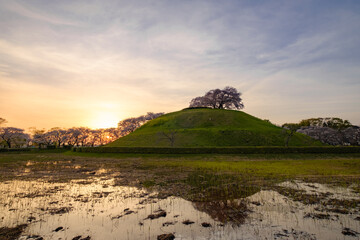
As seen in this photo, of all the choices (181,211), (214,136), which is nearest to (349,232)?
(181,211)

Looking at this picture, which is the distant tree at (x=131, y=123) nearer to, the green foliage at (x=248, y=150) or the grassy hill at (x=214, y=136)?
the grassy hill at (x=214, y=136)

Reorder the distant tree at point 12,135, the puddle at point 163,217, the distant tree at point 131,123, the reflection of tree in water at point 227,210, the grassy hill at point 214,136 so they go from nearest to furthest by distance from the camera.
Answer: the puddle at point 163,217
the reflection of tree in water at point 227,210
the grassy hill at point 214,136
the distant tree at point 12,135
the distant tree at point 131,123

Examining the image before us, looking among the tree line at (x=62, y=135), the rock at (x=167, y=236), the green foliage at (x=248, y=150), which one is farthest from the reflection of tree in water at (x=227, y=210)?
the tree line at (x=62, y=135)

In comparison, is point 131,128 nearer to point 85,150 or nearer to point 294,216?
point 85,150

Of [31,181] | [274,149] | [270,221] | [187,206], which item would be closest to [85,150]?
[31,181]

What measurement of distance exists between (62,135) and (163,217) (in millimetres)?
113604

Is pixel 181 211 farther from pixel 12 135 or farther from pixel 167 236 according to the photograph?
pixel 12 135

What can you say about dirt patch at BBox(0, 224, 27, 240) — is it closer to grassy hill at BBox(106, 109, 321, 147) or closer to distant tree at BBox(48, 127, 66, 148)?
grassy hill at BBox(106, 109, 321, 147)

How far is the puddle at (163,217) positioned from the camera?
894cm

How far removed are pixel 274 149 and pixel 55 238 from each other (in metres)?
45.9

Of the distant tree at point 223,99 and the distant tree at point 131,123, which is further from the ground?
the distant tree at point 223,99

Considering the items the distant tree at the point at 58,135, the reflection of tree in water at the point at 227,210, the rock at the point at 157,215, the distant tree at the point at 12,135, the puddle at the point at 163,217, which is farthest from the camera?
the distant tree at the point at 58,135

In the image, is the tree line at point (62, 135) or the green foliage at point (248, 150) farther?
the tree line at point (62, 135)

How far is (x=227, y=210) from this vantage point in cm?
1163
